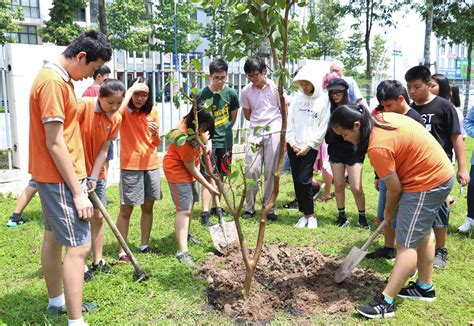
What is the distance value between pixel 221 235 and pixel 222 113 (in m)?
1.68

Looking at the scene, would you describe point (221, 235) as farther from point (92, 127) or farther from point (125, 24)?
point (125, 24)

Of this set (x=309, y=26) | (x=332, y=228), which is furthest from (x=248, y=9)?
(x=332, y=228)

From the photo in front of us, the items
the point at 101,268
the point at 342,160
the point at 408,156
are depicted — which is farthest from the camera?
the point at 342,160

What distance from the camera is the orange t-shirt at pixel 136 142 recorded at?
12.7 feet

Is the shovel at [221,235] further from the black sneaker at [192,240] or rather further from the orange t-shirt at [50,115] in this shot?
the orange t-shirt at [50,115]

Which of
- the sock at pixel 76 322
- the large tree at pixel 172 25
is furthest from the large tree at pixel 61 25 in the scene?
the sock at pixel 76 322

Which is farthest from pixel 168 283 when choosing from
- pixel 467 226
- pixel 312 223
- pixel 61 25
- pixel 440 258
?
pixel 61 25

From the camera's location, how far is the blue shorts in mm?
2570

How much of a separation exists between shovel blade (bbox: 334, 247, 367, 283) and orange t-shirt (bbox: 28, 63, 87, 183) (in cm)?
218

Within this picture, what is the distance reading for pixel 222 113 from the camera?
17.5ft

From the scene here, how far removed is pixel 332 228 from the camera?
198 inches

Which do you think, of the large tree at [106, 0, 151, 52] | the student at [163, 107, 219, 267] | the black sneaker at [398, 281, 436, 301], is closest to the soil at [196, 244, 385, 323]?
the black sneaker at [398, 281, 436, 301]

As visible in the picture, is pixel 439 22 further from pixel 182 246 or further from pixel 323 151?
pixel 182 246

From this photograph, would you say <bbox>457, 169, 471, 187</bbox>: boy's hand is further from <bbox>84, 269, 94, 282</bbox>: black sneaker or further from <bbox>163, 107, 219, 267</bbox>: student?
<bbox>84, 269, 94, 282</bbox>: black sneaker
